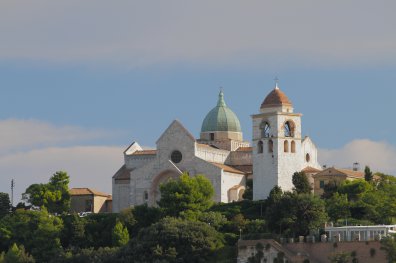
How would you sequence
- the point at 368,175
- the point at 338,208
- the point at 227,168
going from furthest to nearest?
the point at 227,168
the point at 368,175
the point at 338,208

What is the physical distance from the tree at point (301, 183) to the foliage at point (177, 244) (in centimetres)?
1001

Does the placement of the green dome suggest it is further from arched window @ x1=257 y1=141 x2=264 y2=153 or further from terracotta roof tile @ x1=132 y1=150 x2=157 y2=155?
arched window @ x1=257 y1=141 x2=264 y2=153

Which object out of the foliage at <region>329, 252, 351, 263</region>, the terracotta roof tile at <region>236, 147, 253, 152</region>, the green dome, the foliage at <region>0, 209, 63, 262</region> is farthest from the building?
the foliage at <region>329, 252, 351, 263</region>

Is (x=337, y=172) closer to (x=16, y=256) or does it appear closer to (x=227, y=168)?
(x=227, y=168)

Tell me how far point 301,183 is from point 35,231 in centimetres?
1769

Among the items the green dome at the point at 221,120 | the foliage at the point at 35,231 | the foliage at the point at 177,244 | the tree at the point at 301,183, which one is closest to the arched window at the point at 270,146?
the tree at the point at 301,183

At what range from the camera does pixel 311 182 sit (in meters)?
96.8

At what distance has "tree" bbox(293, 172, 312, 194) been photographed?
9262 cm

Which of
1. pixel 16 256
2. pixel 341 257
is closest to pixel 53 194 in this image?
pixel 16 256

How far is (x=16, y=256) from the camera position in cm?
8962

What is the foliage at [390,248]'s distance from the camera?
245ft

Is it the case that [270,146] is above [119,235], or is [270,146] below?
above

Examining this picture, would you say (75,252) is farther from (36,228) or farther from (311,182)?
(311,182)

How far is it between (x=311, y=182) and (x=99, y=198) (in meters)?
17.7
